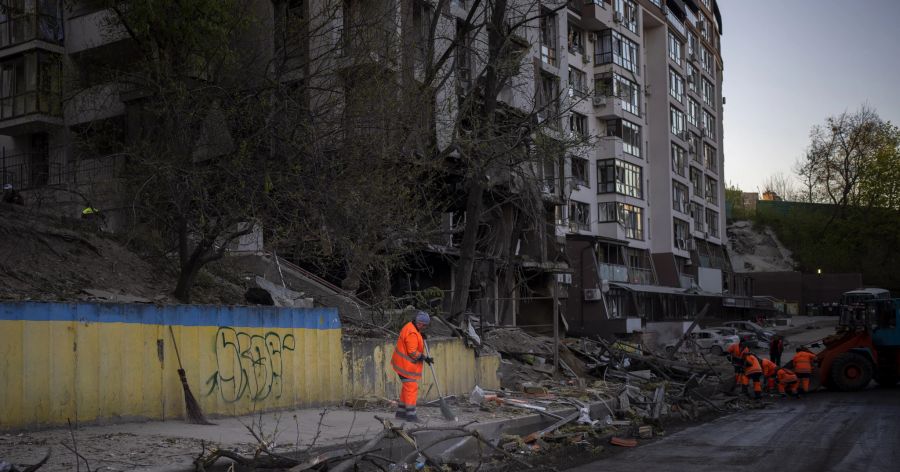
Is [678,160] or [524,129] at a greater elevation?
[678,160]

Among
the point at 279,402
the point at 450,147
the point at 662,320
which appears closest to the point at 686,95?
the point at 662,320

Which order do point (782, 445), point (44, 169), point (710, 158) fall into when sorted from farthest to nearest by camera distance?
point (710, 158), point (44, 169), point (782, 445)

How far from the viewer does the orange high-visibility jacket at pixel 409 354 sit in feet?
42.4

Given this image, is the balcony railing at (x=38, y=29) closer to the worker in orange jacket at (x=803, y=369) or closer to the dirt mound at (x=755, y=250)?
the worker in orange jacket at (x=803, y=369)

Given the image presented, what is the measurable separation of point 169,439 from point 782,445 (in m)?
8.63

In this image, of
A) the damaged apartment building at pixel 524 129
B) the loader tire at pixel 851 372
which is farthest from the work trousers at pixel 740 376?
the damaged apartment building at pixel 524 129

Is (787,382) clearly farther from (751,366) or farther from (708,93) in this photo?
(708,93)

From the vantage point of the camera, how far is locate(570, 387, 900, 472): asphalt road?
35.1 ft

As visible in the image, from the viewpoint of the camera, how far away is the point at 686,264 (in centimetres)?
6519

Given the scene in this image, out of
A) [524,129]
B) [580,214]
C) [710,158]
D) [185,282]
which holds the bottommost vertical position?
[185,282]

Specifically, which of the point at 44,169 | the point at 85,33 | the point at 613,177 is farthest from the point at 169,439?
the point at 613,177

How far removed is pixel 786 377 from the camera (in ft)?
73.7

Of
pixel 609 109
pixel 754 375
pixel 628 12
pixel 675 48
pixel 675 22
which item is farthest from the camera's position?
pixel 675 22

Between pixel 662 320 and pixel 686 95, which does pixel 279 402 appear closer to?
pixel 662 320
